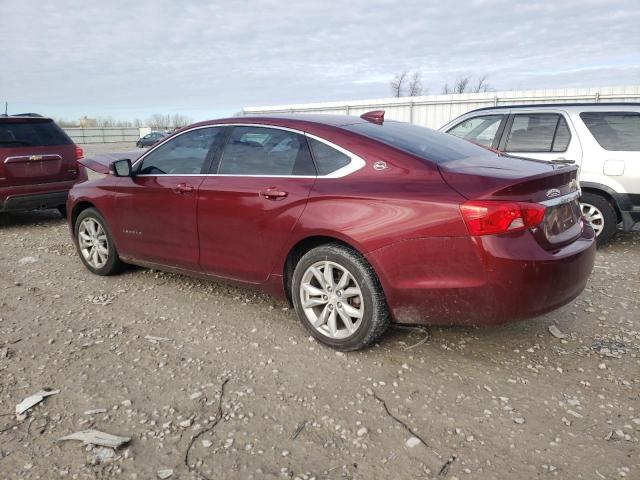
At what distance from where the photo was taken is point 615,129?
5906mm

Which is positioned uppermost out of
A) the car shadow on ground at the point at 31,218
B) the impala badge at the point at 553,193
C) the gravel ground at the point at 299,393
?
the impala badge at the point at 553,193

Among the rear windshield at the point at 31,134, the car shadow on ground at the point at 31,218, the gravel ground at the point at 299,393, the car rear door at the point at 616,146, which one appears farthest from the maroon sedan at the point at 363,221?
the car shadow on ground at the point at 31,218

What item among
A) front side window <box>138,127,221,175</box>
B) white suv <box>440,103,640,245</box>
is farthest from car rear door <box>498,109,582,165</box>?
front side window <box>138,127,221,175</box>

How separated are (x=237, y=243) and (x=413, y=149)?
146 centimetres

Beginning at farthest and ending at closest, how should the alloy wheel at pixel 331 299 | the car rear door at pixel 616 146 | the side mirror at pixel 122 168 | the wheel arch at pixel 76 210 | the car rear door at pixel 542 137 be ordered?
the car rear door at pixel 542 137 → the car rear door at pixel 616 146 → the wheel arch at pixel 76 210 → the side mirror at pixel 122 168 → the alloy wheel at pixel 331 299

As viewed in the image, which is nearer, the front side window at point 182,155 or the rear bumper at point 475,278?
the rear bumper at point 475,278

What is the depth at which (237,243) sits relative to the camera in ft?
12.8

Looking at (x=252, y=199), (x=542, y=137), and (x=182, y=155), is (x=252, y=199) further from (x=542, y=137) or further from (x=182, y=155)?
(x=542, y=137)

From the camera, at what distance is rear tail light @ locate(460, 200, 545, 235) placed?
2.86 meters

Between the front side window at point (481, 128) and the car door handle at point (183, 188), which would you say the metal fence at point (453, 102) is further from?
the car door handle at point (183, 188)

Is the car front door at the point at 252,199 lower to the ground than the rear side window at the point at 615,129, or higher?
lower

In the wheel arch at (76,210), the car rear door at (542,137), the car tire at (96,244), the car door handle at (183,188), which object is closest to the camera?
the car door handle at (183,188)

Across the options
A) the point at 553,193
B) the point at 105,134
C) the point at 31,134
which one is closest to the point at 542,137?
the point at 553,193

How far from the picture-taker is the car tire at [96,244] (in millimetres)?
5054
